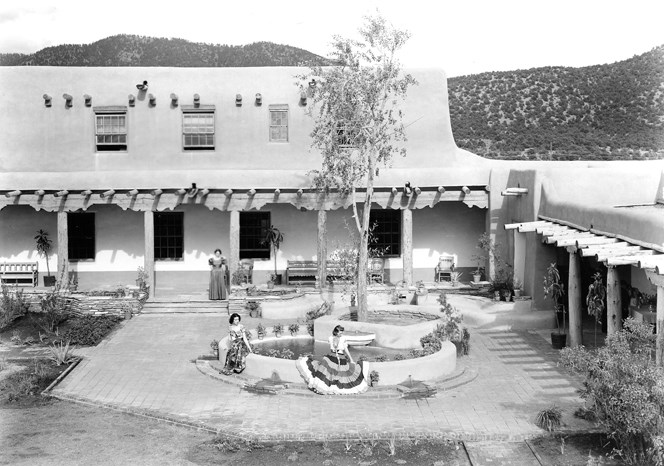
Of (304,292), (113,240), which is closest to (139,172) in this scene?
(113,240)

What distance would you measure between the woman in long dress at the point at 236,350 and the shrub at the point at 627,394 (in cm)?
656

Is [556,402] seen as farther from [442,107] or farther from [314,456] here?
[442,107]

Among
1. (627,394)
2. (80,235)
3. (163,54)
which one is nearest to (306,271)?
(80,235)

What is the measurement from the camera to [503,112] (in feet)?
158

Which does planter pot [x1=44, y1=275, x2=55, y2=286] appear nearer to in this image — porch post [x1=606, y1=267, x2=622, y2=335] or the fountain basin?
the fountain basin

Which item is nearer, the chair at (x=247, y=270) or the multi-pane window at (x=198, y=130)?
the chair at (x=247, y=270)

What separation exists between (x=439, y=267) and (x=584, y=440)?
526 inches

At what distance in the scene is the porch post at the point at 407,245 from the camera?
925 inches

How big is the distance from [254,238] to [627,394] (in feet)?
54.6

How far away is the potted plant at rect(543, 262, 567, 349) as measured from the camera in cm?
1784

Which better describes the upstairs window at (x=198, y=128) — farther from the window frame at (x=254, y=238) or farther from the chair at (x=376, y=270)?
the chair at (x=376, y=270)

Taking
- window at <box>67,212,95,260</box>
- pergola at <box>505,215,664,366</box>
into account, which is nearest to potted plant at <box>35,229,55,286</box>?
window at <box>67,212,95,260</box>

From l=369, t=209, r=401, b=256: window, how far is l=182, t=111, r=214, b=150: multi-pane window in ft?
17.9

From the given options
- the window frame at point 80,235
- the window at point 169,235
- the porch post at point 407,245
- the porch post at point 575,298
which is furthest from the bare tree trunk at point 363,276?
the window frame at point 80,235
